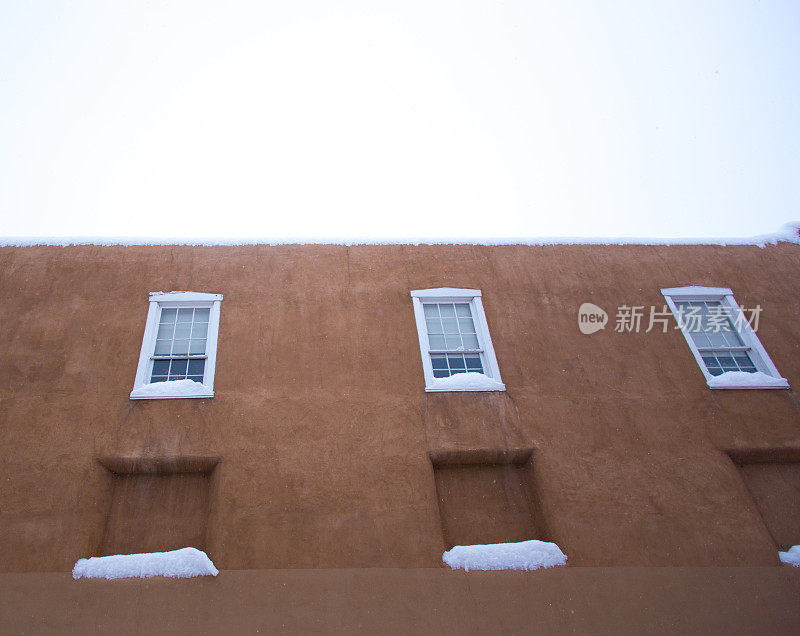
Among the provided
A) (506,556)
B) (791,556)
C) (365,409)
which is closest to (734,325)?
(791,556)

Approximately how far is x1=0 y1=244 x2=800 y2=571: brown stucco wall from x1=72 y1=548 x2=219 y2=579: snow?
196mm

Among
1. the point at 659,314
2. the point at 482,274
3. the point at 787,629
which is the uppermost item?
the point at 482,274

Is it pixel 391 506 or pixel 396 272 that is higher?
pixel 396 272

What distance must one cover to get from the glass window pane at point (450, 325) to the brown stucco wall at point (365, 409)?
645mm

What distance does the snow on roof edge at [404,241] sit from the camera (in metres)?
9.49

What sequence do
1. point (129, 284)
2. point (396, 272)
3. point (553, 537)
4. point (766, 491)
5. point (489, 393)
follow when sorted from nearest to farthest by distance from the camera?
point (553, 537) → point (766, 491) → point (489, 393) → point (129, 284) → point (396, 272)

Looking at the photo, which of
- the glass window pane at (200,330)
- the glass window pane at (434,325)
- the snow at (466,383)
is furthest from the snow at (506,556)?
the glass window pane at (200,330)

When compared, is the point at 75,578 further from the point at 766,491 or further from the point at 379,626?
the point at 766,491

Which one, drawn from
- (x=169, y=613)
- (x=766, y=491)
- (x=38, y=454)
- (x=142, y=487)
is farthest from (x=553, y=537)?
(x=38, y=454)

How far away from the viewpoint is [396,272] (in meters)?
9.66

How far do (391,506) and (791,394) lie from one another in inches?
261

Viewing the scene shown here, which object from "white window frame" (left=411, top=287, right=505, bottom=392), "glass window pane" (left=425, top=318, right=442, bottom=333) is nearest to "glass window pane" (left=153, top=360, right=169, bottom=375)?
"white window frame" (left=411, top=287, right=505, bottom=392)

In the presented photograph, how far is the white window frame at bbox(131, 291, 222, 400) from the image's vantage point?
25.6 ft

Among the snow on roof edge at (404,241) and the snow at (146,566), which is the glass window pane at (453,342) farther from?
the snow at (146,566)
